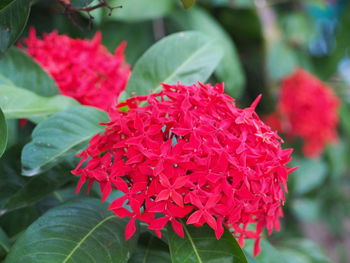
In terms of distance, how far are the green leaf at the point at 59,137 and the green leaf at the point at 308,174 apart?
174cm

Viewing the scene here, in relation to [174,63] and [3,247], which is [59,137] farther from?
[174,63]

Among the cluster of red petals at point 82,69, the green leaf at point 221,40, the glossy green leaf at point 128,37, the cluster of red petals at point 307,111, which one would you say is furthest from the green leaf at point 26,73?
the cluster of red petals at point 307,111

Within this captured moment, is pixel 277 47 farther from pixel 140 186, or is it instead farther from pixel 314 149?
pixel 140 186

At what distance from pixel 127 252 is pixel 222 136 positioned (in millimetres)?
235

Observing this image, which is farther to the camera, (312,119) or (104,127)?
(312,119)

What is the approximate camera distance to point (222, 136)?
755 mm

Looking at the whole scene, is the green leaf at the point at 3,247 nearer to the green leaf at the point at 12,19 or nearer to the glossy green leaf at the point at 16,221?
the glossy green leaf at the point at 16,221

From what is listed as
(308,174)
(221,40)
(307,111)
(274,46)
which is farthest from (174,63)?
(308,174)

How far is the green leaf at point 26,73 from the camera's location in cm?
108

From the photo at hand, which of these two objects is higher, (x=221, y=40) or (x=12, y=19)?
(x=12, y=19)

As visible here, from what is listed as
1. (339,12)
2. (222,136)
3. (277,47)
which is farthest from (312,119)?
(222,136)

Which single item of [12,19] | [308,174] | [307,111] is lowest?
[308,174]

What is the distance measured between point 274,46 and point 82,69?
1.56 m

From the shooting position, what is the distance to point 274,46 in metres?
2.50
